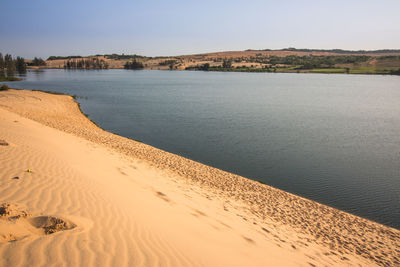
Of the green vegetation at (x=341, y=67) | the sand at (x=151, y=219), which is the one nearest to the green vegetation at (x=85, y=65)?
the green vegetation at (x=341, y=67)

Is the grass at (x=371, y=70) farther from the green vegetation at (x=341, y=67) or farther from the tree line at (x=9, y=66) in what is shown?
the tree line at (x=9, y=66)

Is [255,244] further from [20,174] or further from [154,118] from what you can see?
[154,118]

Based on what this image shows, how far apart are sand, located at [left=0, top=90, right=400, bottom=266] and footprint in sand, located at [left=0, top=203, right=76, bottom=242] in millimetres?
16

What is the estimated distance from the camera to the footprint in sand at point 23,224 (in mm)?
4301

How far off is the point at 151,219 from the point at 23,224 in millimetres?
2481

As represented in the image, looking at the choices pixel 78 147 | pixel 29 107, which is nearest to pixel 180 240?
pixel 78 147

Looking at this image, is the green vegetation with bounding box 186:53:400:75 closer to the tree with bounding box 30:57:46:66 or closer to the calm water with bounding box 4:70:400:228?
the calm water with bounding box 4:70:400:228

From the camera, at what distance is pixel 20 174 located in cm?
741

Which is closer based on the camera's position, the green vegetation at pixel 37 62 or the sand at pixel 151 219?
the sand at pixel 151 219

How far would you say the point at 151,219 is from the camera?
616 cm

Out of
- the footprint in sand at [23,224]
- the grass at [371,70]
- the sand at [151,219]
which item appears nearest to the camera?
the footprint in sand at [23,224]

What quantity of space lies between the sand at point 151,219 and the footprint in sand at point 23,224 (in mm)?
16

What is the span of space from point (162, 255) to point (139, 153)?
36.9ft

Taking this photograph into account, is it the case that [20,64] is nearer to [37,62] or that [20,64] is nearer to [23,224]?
[37,62]
